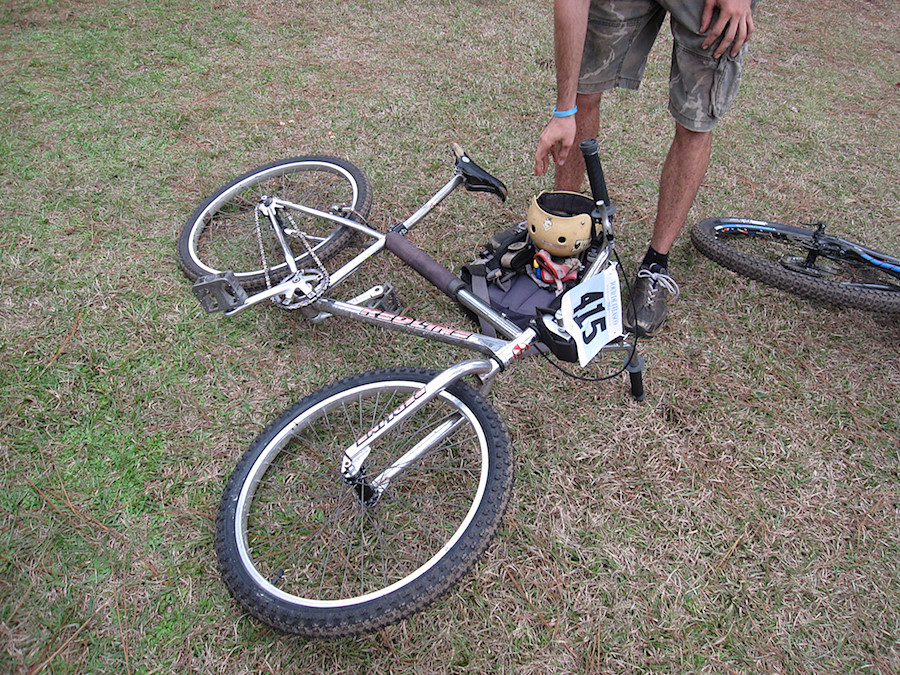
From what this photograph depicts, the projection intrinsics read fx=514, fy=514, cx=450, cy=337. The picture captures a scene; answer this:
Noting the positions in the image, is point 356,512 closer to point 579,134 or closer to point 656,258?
point 656,258

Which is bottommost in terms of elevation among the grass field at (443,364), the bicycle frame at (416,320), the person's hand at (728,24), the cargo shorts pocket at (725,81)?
the grass field at (443,364)

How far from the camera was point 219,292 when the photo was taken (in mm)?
1995

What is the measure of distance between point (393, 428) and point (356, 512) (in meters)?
0.37

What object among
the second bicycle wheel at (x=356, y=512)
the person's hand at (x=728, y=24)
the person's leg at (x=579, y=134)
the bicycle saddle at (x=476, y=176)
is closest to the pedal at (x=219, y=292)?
the second bicycle wheel at (x=356, y=512)

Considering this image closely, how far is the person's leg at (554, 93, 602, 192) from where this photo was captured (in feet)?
8.08

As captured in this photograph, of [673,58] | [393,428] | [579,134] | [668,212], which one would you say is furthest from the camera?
[579,134]

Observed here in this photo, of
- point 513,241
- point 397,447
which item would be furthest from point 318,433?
point 513,241

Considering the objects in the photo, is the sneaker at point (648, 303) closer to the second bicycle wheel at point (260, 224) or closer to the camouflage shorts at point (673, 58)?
the camouflage shorts at point (673, 58)

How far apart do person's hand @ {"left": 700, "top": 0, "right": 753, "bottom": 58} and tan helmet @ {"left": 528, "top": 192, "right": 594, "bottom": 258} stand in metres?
0.72

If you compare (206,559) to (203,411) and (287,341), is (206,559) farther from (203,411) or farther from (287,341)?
(287,341)

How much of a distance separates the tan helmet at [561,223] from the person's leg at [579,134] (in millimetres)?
314

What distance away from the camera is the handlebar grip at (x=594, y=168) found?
176 cm

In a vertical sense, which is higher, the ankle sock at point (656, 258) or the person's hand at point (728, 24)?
the person's hand at point (728, 24)

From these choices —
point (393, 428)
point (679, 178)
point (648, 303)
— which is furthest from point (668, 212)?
point (393, 428)
